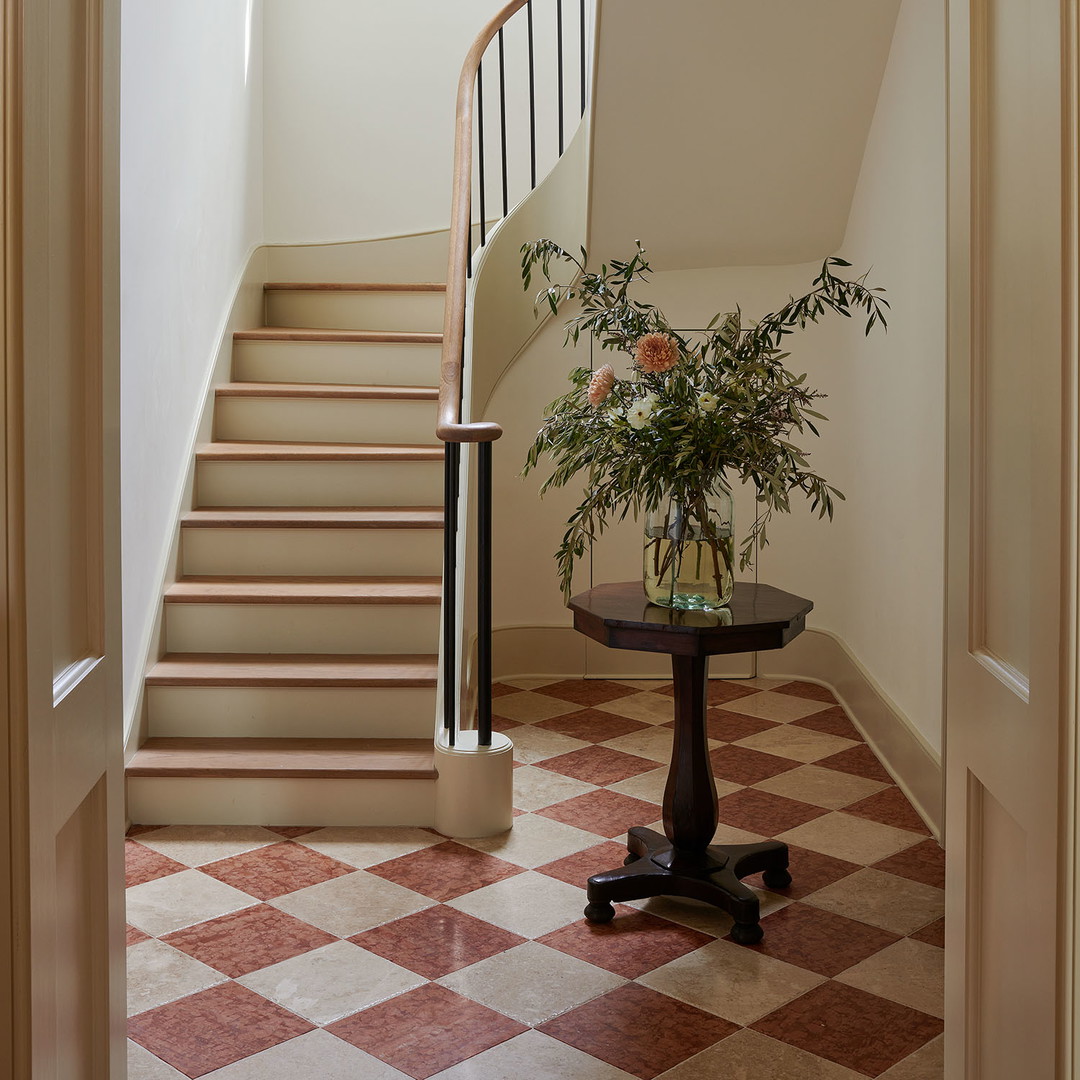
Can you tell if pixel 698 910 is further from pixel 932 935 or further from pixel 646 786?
pixel 646 786

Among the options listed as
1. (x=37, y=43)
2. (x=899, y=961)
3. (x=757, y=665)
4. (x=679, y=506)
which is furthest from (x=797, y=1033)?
(x=757, y=665)

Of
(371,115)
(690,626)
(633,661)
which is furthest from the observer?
(371,115)

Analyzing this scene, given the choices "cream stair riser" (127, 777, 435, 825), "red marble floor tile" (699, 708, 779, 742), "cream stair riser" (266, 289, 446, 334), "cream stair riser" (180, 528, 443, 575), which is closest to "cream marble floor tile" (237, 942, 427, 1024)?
"cream stair riser" (127, 777, 435, 825)

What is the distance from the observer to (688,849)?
2.91 meters

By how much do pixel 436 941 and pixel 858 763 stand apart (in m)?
1.91

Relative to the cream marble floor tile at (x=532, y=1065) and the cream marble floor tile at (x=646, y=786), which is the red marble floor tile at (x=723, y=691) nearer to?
the cream marble floor tile at (x=646, y=786)

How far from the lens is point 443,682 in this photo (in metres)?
Answer: 3.52

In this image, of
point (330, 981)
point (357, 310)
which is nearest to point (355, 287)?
point (357, 310)

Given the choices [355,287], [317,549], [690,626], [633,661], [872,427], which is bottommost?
[633,661]

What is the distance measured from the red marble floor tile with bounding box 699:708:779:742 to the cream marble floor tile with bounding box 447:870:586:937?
1.37m

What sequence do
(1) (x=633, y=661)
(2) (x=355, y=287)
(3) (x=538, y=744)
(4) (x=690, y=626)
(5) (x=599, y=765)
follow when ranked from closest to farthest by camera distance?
(4) (x=690, y=626), (5) (x=599, y=765), (3) (x=538, y=744), (1) (x=633, y=661), (2) (x=355, y=287)

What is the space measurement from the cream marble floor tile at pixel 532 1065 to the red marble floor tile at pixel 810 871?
3.03 ft

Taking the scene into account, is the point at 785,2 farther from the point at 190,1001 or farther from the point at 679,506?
the point at 190,1001

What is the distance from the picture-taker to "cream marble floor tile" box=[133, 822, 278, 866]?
323 centimetres
